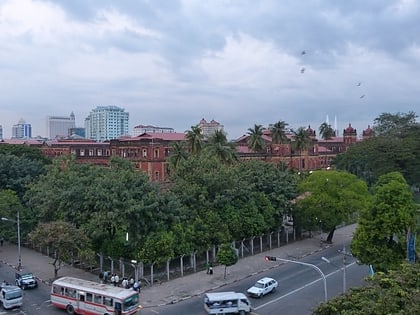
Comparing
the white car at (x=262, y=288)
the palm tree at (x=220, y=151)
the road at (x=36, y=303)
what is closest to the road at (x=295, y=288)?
the white car at (x=262, y=288)

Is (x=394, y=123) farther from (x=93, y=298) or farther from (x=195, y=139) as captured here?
(x=93, y=298)

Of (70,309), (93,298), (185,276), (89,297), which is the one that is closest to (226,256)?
(185,276)

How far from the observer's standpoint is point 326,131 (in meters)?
128

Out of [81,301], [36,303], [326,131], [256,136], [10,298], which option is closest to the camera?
[81,301]

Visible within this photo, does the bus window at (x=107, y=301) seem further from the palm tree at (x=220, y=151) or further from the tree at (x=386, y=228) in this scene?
the palm tree at (x=220, y=151)

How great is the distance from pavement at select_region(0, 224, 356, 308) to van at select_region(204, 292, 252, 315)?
3.70 meters

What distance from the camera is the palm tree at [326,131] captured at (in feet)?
418

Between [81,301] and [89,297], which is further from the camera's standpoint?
[81,301]

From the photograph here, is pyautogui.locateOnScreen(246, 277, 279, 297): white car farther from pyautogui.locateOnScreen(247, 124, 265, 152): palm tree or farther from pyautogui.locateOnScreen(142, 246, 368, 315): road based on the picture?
pyautogui.locateOnScreen(247, 124, 265, 152): palm tree

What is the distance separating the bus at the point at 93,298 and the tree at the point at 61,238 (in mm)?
3757

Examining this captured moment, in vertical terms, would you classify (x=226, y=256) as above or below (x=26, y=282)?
above

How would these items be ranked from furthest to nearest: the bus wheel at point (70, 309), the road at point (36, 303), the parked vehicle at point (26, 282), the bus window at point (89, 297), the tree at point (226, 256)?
the tree at point (226, 256) < the parked vehicle at point (26, 282) < the road at point (36, 303) < the bus wheel at point (70, 309) < the bus window at point (89, 297)

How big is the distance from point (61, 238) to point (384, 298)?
81.4 ft

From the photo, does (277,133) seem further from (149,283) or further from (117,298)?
(117,298)
